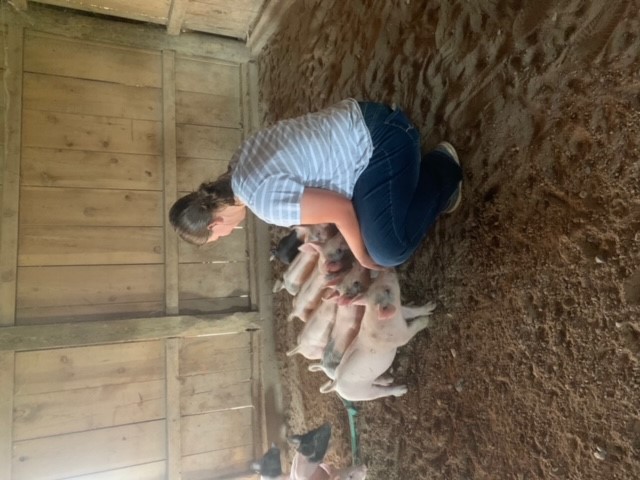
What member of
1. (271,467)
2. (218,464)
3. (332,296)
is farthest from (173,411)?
(332,296)

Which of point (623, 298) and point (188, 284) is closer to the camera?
point (623, 298)

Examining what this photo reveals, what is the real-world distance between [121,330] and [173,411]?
1.74 feet

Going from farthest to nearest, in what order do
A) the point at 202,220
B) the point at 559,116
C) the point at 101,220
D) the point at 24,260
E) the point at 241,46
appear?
the point at 241,46
the point at 101,220
the point at 24,260
the point at 202,220
the point at 559,116

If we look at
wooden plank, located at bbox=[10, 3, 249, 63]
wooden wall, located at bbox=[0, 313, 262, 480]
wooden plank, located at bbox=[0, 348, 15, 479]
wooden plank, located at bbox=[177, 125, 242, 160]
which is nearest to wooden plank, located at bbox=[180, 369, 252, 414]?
wooden wall, located at bbox=[0, 313, 262, 480]

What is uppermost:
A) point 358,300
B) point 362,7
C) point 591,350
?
point 362,7

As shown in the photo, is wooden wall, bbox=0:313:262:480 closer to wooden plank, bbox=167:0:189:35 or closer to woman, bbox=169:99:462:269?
woman, bbox=169:99:462:269

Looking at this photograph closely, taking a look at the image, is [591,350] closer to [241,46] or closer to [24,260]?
[24,260]

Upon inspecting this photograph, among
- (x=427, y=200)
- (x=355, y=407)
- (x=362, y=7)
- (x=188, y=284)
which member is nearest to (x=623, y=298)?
(x=427, y=200)

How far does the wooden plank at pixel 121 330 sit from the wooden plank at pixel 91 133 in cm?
96

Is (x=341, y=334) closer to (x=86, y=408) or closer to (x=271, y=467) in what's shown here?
(x=271, y=467)

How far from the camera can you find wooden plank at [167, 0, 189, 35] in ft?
9.80

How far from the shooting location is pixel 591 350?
4.36 feet

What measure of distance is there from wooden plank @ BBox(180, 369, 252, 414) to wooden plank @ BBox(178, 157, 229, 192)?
1.10 meters

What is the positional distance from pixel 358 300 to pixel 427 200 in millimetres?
427
